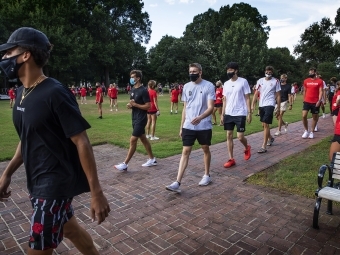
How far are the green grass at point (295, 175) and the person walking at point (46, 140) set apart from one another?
379cm

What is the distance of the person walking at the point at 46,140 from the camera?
180 centimetres

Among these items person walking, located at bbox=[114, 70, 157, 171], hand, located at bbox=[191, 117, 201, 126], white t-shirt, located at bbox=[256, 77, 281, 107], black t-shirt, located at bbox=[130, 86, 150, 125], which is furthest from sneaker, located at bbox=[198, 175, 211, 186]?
white t-shirt, located at bbox=[256, 77, 281, 107]

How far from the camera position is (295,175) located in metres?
5.34

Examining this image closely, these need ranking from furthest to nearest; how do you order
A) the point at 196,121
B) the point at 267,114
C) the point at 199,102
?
the point at 267,114 → the point at 199,102 → the point at 196,121

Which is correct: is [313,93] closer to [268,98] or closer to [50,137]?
[268,98]

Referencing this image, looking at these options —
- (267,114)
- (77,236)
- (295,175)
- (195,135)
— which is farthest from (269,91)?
(77,236)

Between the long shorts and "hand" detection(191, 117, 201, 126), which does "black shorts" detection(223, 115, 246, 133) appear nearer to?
"hand" detection(191, 117, 201, 126)

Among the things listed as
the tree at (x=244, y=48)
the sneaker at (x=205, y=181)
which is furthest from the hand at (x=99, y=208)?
the tree at (x=244, y=48)

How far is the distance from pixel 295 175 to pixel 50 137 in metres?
4.81

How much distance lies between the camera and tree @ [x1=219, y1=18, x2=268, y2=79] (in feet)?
149

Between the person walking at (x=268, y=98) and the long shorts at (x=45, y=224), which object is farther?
the person walking at (x=268, y=98)

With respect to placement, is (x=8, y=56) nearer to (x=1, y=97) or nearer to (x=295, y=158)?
(x=295, y=158)

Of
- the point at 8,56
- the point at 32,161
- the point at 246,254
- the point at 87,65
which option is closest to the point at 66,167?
the point at 32,161

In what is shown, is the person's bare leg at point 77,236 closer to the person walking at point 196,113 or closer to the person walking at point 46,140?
the person walking at point 46,140
